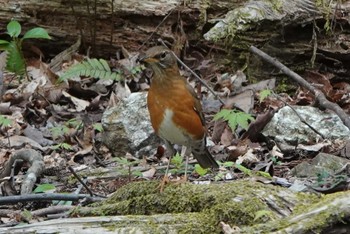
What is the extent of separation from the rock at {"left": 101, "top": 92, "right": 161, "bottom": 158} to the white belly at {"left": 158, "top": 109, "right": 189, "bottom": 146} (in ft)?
5.91

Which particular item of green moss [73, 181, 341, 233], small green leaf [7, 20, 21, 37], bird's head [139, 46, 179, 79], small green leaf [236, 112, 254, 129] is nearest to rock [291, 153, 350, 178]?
small green leaf [236, 112, 254, 129]

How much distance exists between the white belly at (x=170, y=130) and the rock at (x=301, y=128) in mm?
1770

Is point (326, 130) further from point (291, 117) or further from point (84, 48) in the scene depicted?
point (84, 48)

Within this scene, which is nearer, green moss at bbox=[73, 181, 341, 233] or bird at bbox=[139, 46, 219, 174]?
green moss at bbox=[73, 181, 341, 233]

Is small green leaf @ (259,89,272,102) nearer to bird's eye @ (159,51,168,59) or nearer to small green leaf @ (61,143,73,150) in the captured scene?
small green leaf @ (61,143,73,150)

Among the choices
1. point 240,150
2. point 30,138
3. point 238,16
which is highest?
point 238,16

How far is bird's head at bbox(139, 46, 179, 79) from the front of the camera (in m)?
4.66

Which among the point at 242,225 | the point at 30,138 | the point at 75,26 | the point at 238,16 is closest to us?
the point at 242,225

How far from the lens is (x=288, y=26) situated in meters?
8.19

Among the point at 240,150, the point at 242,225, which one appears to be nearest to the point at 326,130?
the point at 240,150

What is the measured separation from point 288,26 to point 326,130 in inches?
78.0

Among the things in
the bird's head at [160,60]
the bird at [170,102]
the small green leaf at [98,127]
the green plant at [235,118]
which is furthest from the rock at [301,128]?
the bird's head at [160,60]

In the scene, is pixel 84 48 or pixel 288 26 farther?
pixel 84 48

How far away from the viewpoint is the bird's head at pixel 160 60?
466 centimetres
